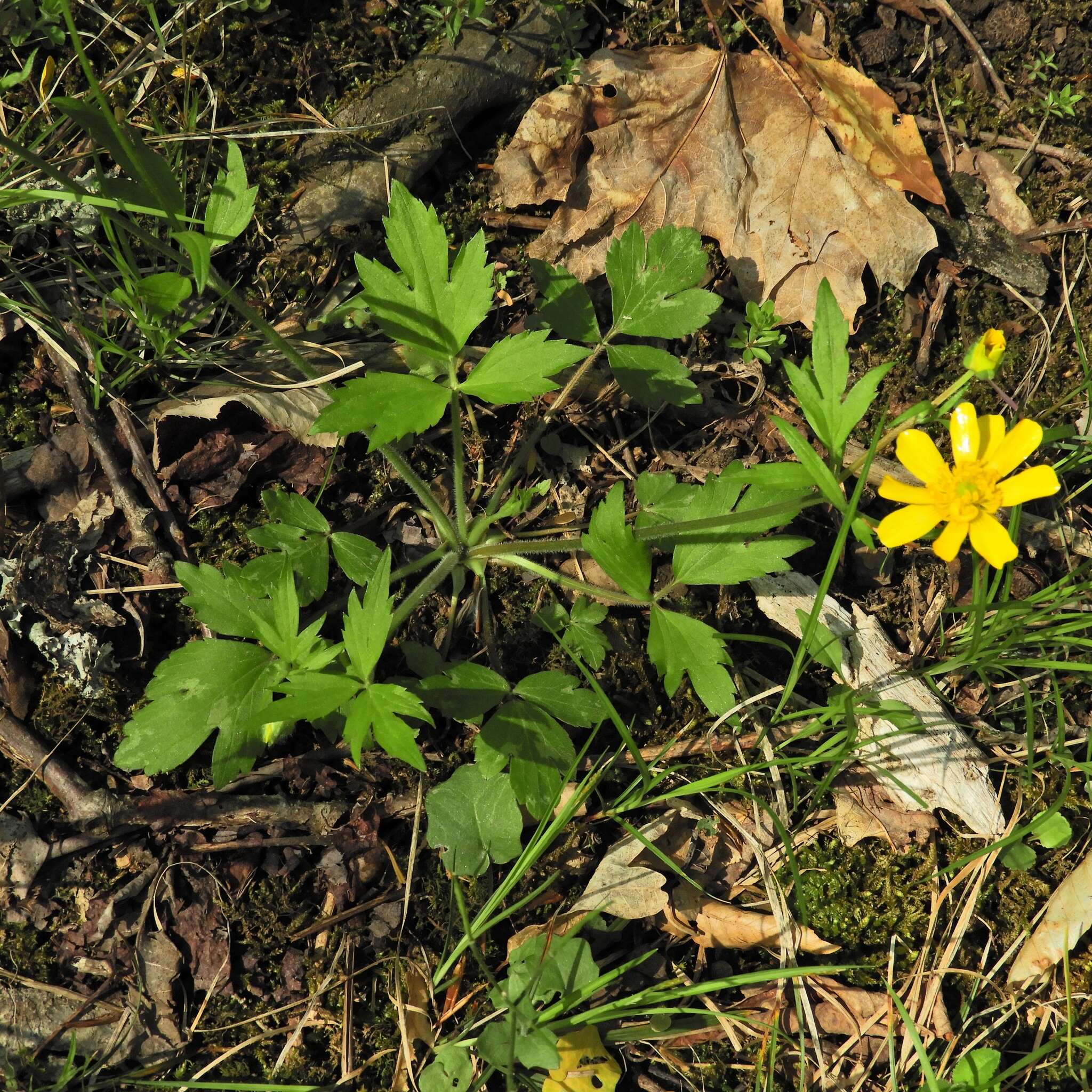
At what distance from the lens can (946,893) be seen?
302 centimetres

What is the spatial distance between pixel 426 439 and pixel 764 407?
1.28 metres

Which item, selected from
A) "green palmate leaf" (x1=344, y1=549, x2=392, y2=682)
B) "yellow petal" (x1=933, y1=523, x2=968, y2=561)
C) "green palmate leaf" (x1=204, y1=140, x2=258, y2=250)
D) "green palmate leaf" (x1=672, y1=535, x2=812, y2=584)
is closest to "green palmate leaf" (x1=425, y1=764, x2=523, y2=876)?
"green palmate leaf" (x1=344, y1=549, x2=392, y2=682)

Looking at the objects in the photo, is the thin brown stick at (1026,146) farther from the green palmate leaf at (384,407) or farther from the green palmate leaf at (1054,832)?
the green palmate leaf at (1054,832)

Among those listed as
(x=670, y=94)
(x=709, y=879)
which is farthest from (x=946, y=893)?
(x=670, y=94)

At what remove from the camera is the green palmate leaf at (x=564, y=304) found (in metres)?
3.15

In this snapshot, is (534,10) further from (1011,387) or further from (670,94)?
(1011,387)

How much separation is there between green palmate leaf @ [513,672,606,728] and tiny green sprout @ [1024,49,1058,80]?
125 inches

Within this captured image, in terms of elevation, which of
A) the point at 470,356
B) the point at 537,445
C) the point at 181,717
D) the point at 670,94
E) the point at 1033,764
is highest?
the point at 670,94

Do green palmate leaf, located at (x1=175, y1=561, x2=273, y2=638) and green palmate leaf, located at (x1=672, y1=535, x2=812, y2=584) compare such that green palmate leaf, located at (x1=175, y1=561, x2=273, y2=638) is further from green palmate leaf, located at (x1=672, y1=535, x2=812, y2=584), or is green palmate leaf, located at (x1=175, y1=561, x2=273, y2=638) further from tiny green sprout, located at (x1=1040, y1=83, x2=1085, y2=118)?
tiny green sprout, located at (x1=1040, y1=83, x2=1085, y2=118)

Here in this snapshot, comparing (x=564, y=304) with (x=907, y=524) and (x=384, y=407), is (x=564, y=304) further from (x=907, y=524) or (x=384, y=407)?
(x=907, y=524)

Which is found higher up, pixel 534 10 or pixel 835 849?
pixel 534 10

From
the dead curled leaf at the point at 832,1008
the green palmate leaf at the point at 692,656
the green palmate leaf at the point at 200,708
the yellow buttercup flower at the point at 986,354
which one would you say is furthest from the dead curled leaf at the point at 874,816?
the green palmate leaf at the point at 200,708

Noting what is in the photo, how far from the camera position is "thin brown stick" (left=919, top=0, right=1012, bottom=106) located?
12.0 feet

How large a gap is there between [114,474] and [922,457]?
2.51 meters
